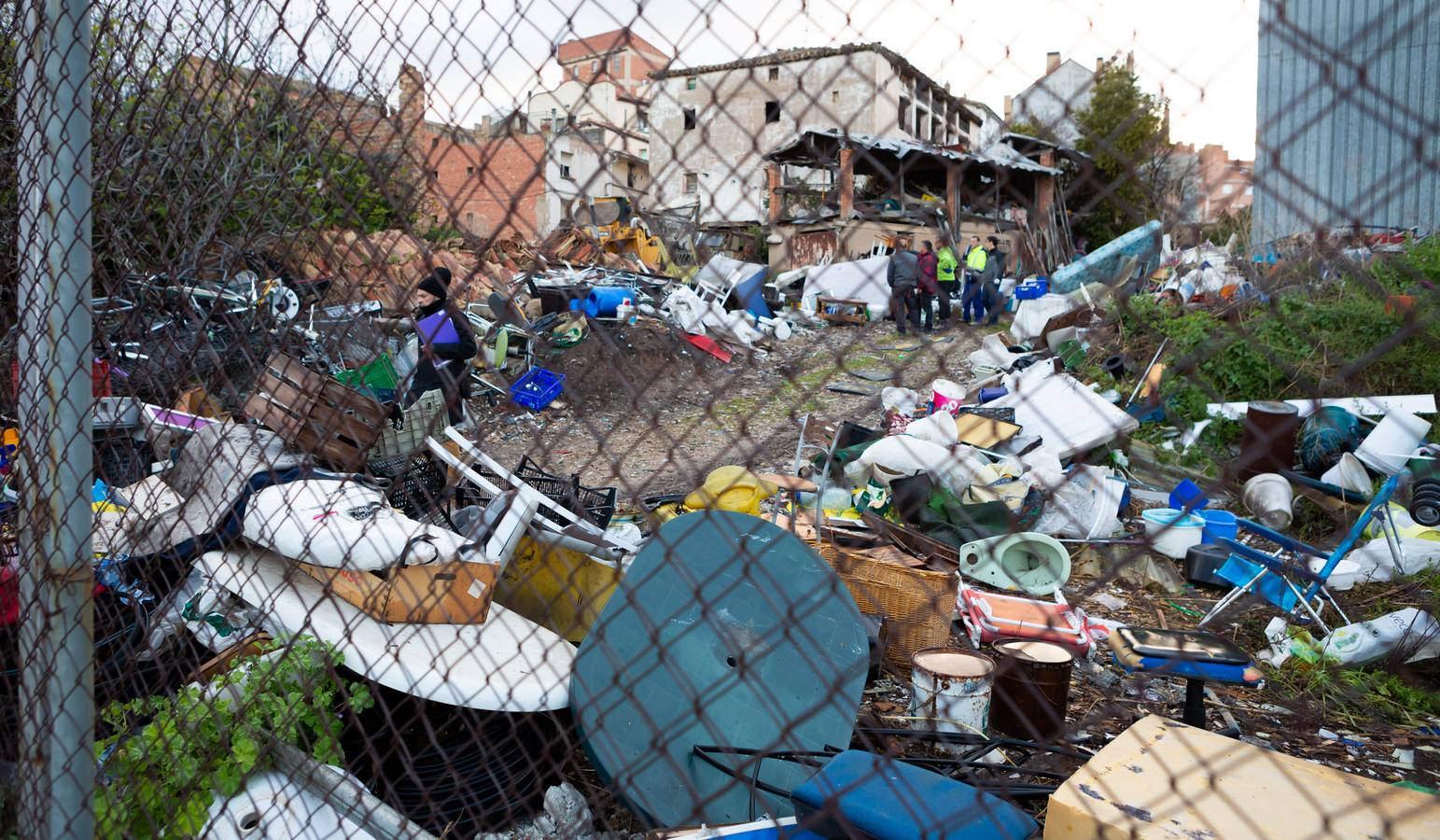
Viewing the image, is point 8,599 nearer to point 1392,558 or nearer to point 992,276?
point 992,276

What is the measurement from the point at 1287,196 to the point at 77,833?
2040mm

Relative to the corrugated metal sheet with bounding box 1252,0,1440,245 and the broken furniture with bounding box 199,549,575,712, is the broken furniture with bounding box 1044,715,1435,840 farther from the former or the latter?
the broken furniture with bounding box 199,549,575,712

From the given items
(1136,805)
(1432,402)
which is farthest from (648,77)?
(1432,402)

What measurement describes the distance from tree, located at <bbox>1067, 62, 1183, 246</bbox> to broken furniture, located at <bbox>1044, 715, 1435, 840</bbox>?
0.76m

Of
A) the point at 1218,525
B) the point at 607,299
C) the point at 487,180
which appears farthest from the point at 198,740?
the point at 607,299

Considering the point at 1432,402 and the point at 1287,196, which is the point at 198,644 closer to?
the point at 1287,196

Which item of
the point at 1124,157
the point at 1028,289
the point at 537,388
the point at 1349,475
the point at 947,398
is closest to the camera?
the point at 1124,157

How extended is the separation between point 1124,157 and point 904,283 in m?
0.54

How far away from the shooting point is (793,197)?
1.41 metres

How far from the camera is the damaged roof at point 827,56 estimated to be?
2.79ft

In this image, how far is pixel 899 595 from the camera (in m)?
3.89

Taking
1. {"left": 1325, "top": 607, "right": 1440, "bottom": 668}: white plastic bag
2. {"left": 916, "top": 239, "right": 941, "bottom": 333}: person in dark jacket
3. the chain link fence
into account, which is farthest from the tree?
{"left": 1325, "top": 607, "right": 1440, "bottom": 668}: white plastic bag

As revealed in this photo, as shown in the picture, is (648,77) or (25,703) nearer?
(648,77)

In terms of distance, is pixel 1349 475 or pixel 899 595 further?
pixel 1349 475
